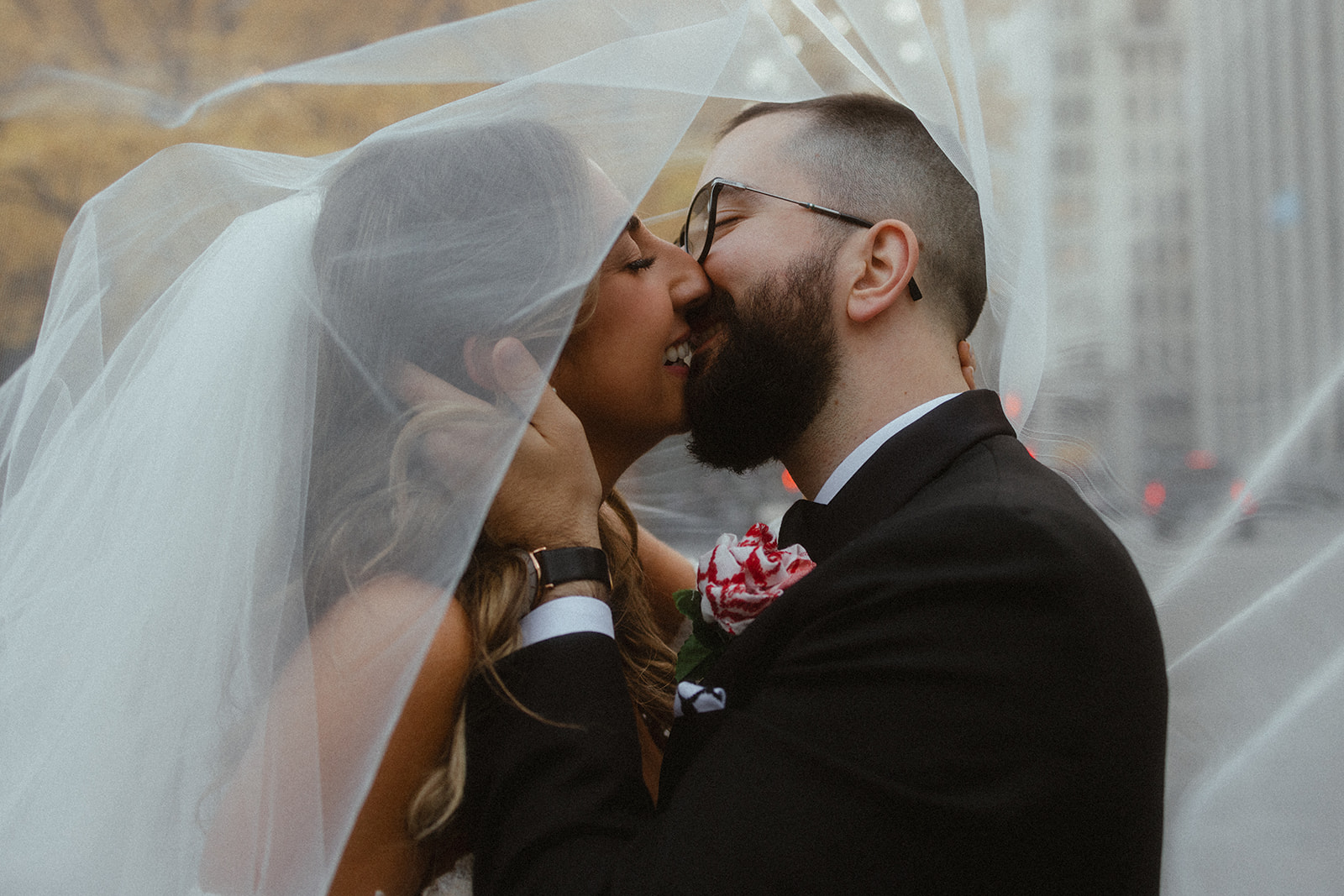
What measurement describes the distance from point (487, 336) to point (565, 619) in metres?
0.55

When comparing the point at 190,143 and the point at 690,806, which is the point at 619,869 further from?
the point at 190,143

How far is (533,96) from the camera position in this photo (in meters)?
1.93

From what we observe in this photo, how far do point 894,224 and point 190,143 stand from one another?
166cm

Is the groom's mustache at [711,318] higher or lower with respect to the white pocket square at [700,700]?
higher

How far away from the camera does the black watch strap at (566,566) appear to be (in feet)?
6.32

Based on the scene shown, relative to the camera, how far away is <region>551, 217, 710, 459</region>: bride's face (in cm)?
247

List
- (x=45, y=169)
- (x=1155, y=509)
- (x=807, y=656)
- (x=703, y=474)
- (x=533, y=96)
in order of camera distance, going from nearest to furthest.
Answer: (x=807, y=656)
(x=533, y=96)
(x=45, y=169)
(x=1155, y=509)
(x=703, y=474)

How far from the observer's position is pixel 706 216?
9.01 feet

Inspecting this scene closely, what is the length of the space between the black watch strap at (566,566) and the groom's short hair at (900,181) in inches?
49.0

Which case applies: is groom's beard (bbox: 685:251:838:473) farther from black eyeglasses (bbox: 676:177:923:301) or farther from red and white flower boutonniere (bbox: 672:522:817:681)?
red and white flower boutonniere (bbox: 672:522:817:681)

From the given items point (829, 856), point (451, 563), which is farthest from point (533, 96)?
point (829, 856)

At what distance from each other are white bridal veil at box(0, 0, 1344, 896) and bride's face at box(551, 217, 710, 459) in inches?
21.7

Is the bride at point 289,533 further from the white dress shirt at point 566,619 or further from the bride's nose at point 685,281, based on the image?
the bride's nose at point 685,281

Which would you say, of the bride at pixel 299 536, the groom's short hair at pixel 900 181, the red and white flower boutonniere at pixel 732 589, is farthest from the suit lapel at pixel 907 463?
the bride at pixel 299 536
